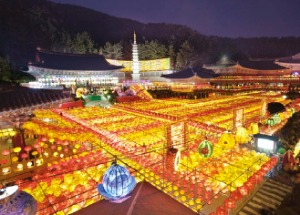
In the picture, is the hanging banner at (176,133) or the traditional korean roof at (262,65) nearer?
the hanging banner at (176,133)

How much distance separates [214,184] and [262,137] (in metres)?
3.70

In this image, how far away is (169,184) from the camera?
6230 mm

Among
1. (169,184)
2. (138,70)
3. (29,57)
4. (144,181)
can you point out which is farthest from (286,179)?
(29,57)

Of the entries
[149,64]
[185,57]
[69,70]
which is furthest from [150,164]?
[185,57]

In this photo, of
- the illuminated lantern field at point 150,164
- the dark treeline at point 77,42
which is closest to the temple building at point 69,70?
the dark treeline at point 77,42

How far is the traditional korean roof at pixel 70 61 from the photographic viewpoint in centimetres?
2875

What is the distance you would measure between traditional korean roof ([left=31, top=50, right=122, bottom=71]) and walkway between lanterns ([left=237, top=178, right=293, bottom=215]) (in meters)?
26.9

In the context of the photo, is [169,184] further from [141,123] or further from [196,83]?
[196,83]

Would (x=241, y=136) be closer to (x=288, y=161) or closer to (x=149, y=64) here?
(x=288, y=161)

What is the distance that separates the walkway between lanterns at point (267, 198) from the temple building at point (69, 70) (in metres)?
24.0

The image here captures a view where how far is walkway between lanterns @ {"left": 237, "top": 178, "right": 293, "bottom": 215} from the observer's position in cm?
634

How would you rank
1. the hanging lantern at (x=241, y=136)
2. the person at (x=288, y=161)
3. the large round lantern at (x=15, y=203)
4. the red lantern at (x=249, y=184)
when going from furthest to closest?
the hanging lantern at (x=241, y=136)
the person at (x=288, y=161)
the red lantern at (x=249, y=184)
the large round lantern at (x=15, y=203)

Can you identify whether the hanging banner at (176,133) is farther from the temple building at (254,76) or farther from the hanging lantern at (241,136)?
the temple building at (254,76)

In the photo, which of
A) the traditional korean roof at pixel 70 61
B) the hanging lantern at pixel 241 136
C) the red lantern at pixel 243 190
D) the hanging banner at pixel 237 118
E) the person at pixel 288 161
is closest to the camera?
the red lantern at pixel 243 190
